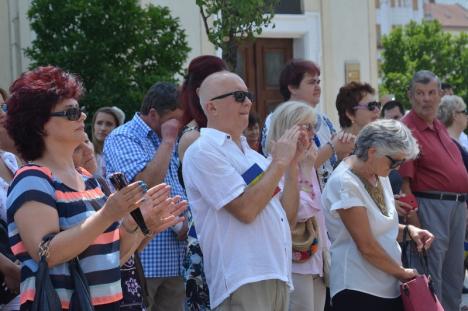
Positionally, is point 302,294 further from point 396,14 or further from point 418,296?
point 396,14

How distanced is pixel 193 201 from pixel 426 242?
1.85m

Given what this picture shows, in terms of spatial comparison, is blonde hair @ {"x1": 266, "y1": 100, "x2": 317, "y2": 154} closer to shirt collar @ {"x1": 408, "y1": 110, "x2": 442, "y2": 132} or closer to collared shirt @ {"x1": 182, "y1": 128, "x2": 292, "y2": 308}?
collared shirt @ {"x1": 182, "y1": 128, "x2": 292, "y2": 308}

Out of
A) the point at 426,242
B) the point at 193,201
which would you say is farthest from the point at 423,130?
the point at 193,201

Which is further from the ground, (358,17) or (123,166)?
(358,17)

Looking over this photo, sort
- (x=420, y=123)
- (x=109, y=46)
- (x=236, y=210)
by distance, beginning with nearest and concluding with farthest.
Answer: (x=236, y=210) → (x=420, y=123) → (x=109, y=46)

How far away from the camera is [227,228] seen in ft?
13.6

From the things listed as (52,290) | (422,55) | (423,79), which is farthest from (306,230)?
(422,55)

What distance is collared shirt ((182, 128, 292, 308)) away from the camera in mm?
4102

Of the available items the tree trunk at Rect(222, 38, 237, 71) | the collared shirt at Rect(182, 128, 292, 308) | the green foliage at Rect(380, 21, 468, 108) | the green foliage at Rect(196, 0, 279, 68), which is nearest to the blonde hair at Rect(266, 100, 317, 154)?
the collared shirt at Rect(182, 128, 292, 308)

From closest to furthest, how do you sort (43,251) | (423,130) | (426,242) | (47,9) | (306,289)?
(43,251)
(306,289)
(426,242)
(423,130)
(47,9)

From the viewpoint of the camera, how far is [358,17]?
16172 millimetres

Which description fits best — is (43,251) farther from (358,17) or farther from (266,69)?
(358,17)

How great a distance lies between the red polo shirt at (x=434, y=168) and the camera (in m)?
7.21

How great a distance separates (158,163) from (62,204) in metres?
1.83
